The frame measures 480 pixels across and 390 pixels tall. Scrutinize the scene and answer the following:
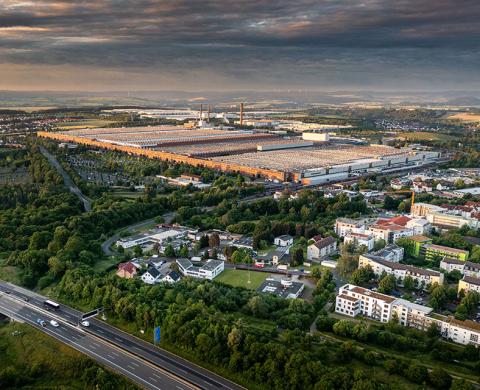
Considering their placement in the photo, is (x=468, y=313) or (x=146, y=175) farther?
(x=146, y=175)

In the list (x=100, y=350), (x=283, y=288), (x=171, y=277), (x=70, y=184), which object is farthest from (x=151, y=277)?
(x=70, y=184)

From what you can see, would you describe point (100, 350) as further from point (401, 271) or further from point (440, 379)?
point (401, 271)

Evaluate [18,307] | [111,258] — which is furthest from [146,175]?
[18,307]

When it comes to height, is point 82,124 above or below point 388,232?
below

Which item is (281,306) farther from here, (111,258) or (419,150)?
(419,150)

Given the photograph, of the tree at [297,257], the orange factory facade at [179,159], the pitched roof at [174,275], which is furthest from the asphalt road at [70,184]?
the tree at [297,257]
